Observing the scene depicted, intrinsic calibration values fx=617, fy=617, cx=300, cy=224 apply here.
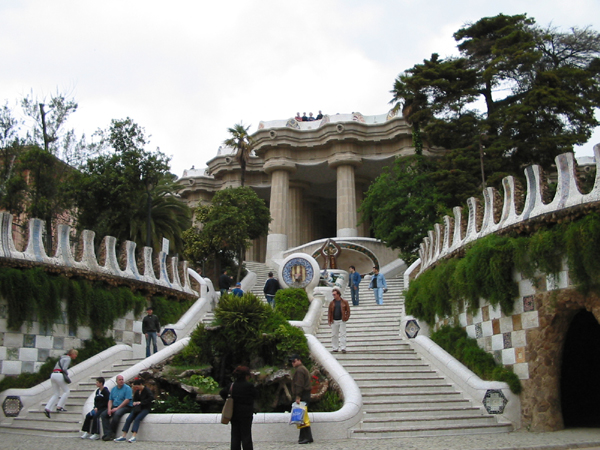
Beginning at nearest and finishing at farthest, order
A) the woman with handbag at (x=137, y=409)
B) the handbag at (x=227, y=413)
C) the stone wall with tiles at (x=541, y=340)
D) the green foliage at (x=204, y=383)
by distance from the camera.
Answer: the handbag at (x=227, y=413) → the woman with handbag at (x=137, y=409) → the stone wall with tiles at (x=541, y=340) → the green foliage at (x=204, y=383)

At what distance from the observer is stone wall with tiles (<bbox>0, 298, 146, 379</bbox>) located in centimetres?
1462

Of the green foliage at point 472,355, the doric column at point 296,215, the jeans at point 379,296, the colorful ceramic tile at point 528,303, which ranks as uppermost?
the doric column at point 296,215

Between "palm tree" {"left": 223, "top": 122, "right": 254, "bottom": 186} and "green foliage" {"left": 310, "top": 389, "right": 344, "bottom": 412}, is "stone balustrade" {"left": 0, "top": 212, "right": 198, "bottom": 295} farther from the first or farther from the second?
"palm tree" {"left": 223, "top": 122, "right": 254, "bottom": 186}

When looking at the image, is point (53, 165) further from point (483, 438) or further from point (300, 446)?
point (483, 438)

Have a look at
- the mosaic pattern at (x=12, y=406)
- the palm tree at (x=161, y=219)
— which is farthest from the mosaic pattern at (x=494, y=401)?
the palm tree at (x=161, y=219)

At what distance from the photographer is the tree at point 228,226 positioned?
104 ft

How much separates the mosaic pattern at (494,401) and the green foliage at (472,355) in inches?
10.7

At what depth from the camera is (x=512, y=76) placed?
1184 inches

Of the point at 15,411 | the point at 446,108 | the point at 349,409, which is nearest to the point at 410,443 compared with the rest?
the point at 349,409

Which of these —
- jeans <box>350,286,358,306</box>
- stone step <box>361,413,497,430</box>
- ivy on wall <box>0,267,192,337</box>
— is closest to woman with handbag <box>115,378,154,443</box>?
stone step <box>361,413,497,430</box>

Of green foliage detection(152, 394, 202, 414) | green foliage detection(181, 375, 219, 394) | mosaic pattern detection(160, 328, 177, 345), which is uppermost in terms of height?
mosaic pattern detection(160, 328, 177, 345)

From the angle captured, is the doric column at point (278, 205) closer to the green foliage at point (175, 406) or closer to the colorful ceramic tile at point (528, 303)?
the green foliage at point (175, 406)

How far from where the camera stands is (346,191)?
138ft

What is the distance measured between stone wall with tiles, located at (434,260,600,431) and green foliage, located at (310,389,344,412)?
3.60 metres
